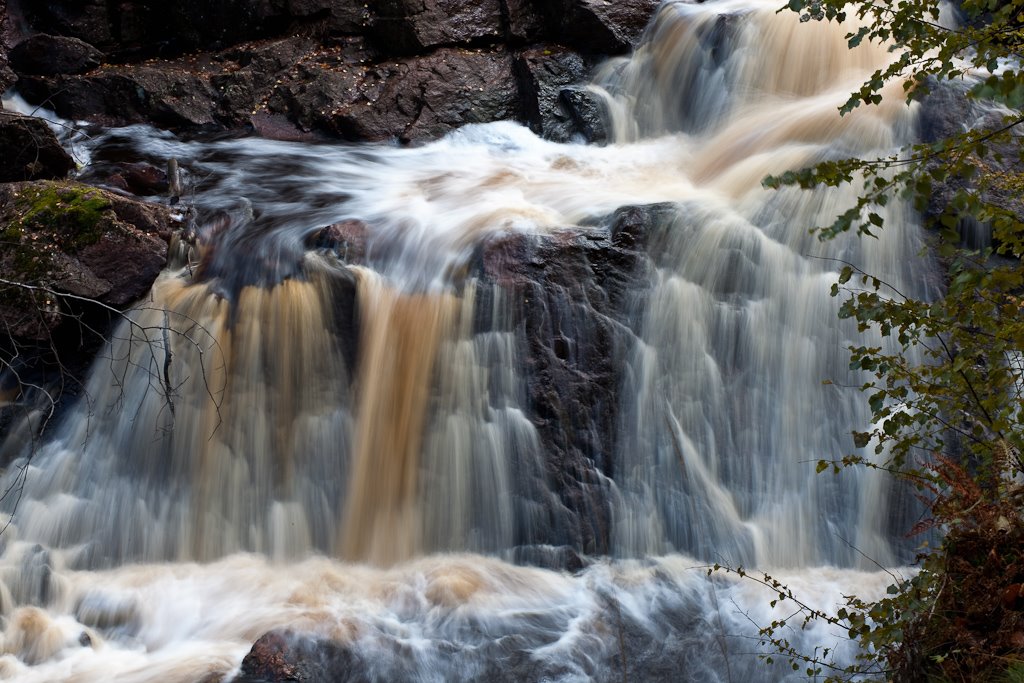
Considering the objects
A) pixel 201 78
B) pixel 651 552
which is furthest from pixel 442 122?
pixel 651 552

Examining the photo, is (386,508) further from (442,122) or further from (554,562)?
(442,122)

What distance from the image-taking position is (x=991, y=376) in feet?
11.3

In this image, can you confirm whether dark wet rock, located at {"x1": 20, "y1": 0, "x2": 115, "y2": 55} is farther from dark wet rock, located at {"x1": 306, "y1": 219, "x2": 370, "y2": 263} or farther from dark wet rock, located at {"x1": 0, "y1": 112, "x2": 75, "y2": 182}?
dark wet rock, located at {"x1": 306, "y1": 219, "x2": 370, "y2": 263}

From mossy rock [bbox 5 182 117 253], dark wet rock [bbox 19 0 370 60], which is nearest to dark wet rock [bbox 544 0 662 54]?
dark wet rock [bbox 19 0 370 60]

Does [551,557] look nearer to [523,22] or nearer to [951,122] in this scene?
[951,122]

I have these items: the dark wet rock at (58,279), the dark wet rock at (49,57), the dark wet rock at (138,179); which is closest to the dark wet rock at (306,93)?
the dark wet rock at (49,57)

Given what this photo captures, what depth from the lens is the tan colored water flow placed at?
253 inches

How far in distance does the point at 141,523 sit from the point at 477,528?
2.24 metres

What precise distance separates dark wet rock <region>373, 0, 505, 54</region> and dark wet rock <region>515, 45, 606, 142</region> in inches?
25.8

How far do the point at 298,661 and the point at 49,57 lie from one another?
843cm

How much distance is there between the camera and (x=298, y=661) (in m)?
5.21

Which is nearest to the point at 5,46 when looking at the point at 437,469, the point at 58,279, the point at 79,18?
the point at 79,18

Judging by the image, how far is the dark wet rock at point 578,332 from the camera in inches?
254

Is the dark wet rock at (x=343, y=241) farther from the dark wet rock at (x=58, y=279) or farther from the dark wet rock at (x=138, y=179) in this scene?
the dark wet rock at (x=138, y=179)
